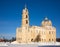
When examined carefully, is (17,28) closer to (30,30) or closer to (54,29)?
(30,30)

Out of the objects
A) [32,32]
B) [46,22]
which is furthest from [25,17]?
[46,22]

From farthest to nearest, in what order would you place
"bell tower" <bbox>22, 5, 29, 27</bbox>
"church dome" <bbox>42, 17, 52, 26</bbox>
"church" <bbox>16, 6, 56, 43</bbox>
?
"church dome" <bbox>42, 17, 52, 26</bbox> → "bell tower" <bbox>22, 5, 29, 27</bbox> → "church" <bbox>16, 6, 56, 43</bbox>

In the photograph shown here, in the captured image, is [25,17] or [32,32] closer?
[32,32]

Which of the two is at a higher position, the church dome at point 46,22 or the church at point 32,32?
the church dome at point 46,22

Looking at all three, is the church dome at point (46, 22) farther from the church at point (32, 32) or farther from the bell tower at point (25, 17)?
the bell tower at point (25, 17)

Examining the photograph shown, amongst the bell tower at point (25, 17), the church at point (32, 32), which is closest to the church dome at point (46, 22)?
the church at point (32, 32)

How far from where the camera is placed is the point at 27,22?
47906mm

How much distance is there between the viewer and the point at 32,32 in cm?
4709

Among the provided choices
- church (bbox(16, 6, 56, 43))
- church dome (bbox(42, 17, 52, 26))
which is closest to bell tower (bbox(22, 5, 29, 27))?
church (bbox(16, 6, 56, 43))

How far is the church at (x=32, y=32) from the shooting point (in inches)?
1805

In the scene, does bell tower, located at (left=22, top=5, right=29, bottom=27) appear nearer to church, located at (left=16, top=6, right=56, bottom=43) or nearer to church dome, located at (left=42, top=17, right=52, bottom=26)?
church, located at (left=16, top=6, right=56, bottom=43)

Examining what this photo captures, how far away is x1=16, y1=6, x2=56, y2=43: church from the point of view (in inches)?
1805

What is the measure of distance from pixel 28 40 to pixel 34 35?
2.02 metres

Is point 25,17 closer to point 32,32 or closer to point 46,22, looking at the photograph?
point 32,32
